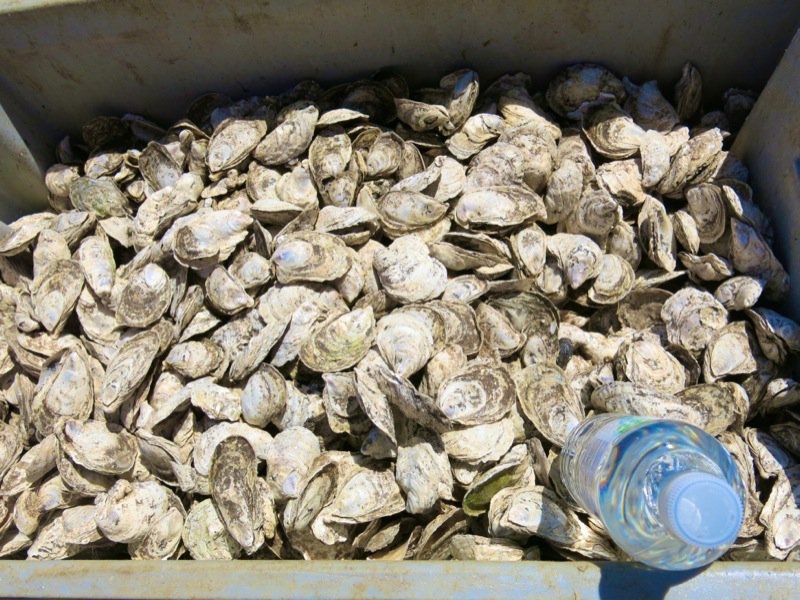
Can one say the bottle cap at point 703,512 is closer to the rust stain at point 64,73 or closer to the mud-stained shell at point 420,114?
the mud-stained shell at point 420,114

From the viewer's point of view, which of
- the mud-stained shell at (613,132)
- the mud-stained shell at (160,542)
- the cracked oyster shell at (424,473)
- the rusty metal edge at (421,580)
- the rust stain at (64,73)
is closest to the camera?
the rusty metal edge at (421,580)

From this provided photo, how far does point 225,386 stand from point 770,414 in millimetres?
1677

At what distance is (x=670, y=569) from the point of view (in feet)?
3.91

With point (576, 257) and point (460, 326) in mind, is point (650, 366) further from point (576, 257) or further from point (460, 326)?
point (460, 326)

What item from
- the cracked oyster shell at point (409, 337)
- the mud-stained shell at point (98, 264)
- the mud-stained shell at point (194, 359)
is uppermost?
the mud-stained shell at point (98, 264)

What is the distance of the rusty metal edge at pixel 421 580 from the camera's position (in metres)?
1.20

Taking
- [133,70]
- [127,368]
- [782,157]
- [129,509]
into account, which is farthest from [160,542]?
[782,157]

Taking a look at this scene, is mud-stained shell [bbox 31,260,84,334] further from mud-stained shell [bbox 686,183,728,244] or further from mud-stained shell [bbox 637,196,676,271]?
mud-stained shell [bbox 686,183,728,244]

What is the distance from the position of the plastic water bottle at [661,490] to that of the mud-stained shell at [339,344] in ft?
2.35

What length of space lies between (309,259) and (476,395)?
0.68 meters

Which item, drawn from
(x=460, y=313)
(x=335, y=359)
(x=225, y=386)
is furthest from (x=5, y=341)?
(x=460, y=313)

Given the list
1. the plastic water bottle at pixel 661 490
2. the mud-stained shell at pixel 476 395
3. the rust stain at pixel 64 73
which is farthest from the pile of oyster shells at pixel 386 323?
the rust stain at pixel 64 73

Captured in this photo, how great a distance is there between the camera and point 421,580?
1241 millimetres

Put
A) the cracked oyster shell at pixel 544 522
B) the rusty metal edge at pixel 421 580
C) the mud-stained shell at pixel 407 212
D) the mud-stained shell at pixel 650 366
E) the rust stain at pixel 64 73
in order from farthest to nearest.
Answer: the rust stain at pixel 64 73 < the mud-stained shell at pixel 407 212 < the mud-stained shell at pixel 650 366 < the cracked oyster shell at pixel 544 522 < the rusty metal edge at pixel 421 580
